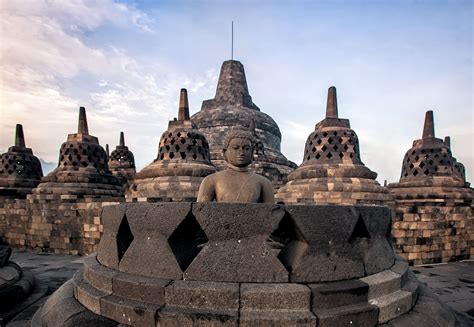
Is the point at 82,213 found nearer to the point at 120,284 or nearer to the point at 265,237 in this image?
the point at 120,284

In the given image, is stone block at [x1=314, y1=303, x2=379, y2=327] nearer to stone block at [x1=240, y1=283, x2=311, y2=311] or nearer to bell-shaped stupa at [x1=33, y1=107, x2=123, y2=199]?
stone block at [x1=240, y1=283, x2=311, y2=311]

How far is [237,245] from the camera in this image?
1872 mm

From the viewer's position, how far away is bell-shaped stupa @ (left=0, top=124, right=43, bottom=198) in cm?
1160

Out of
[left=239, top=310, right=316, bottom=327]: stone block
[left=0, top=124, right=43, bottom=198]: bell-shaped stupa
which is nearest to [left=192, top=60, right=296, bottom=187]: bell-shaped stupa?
[left=0, top=124, right=43, bottom=198]: bell-shaped stupa

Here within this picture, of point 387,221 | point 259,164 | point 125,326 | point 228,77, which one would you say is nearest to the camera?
point 125,326

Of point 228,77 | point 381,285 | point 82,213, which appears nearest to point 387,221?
point 381,285

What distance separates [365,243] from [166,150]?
9.32 metres

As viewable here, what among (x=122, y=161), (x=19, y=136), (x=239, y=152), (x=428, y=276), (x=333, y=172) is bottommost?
(x=428, y=276)

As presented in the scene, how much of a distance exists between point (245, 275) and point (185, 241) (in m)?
0.59

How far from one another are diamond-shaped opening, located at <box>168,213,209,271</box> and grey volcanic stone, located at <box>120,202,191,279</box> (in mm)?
36

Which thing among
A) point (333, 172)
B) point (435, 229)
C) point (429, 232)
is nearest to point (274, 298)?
point (429, 232)

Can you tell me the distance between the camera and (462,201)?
8.87 m

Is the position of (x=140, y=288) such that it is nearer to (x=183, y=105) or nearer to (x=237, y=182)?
(x=237, y=182)

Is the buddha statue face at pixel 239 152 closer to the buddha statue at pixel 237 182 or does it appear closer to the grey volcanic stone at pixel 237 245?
the buddha statue at pixel 237 182
